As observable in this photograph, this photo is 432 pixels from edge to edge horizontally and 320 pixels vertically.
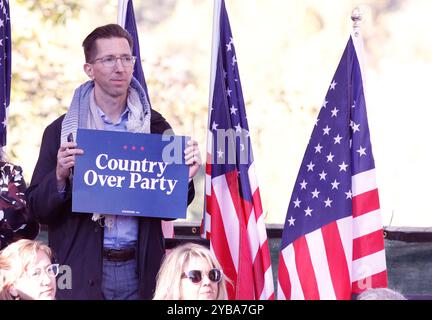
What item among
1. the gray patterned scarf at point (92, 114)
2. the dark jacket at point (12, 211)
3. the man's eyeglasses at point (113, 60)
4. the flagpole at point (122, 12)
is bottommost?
the dark jacket at point (12, 211)

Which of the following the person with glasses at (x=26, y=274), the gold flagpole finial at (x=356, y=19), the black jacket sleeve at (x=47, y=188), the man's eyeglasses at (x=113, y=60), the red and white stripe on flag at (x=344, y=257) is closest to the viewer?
the person with glasses at (x=26, y=274)

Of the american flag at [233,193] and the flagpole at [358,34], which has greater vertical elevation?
the flagpole at [358,34]

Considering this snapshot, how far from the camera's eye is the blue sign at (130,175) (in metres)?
6.05

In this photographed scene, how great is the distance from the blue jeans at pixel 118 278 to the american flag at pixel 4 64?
61.8 inches

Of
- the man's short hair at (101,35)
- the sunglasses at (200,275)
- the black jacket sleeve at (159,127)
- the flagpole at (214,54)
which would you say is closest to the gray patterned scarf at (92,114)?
the black jacket sleeve at (159,127)

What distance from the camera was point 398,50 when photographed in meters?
7.84

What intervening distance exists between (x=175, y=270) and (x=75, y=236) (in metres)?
0.69

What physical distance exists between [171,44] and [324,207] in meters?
1.79

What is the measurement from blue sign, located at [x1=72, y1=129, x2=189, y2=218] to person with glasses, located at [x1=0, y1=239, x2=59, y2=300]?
1.31 feet

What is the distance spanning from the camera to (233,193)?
7.07 m

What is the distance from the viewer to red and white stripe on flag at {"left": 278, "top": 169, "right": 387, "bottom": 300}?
6.80 meters

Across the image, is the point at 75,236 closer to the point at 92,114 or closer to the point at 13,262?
the point at 13,262

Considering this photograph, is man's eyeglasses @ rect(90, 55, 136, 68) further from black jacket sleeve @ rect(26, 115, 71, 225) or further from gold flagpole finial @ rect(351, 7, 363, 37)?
gold flagpole finial @ rect(351, 7, 363, 37)

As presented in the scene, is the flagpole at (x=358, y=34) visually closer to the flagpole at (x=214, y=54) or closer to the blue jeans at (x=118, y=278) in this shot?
the flagpole at (x=214, y=54)
